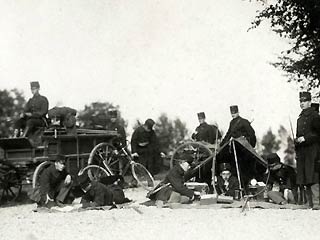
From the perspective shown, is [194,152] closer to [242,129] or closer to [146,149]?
[242,129]

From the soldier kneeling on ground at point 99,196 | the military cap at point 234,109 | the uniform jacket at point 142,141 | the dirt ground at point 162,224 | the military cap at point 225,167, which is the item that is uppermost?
the military cap at point 234,109

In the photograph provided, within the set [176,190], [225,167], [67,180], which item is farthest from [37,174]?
[225,167]

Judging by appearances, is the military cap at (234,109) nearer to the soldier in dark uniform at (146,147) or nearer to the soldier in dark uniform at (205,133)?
the soldier in dark uniform at (205,133)

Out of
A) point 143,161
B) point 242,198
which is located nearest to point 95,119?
point 143,161

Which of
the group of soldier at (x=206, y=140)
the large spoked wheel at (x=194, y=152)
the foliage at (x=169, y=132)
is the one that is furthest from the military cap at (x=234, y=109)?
the foliage at (x=169, y=132)

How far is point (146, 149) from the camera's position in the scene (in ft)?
47.2

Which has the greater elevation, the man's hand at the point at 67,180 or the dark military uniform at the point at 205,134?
the dark military uniform at the point at 205,134

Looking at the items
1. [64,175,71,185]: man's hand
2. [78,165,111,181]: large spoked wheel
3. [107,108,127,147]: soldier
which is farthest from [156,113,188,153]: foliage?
[64,175,71,185]: man's hand

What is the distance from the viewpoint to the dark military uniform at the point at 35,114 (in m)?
12.9

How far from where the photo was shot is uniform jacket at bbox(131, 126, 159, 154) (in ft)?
47.1

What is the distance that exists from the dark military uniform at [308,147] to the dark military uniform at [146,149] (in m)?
5.26

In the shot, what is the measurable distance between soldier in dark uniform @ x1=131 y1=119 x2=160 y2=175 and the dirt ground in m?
4.10

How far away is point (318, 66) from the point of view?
13195 mm

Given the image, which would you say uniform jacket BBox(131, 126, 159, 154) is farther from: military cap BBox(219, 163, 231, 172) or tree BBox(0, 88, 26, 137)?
tree BBox(0, 88, 26, 137)
